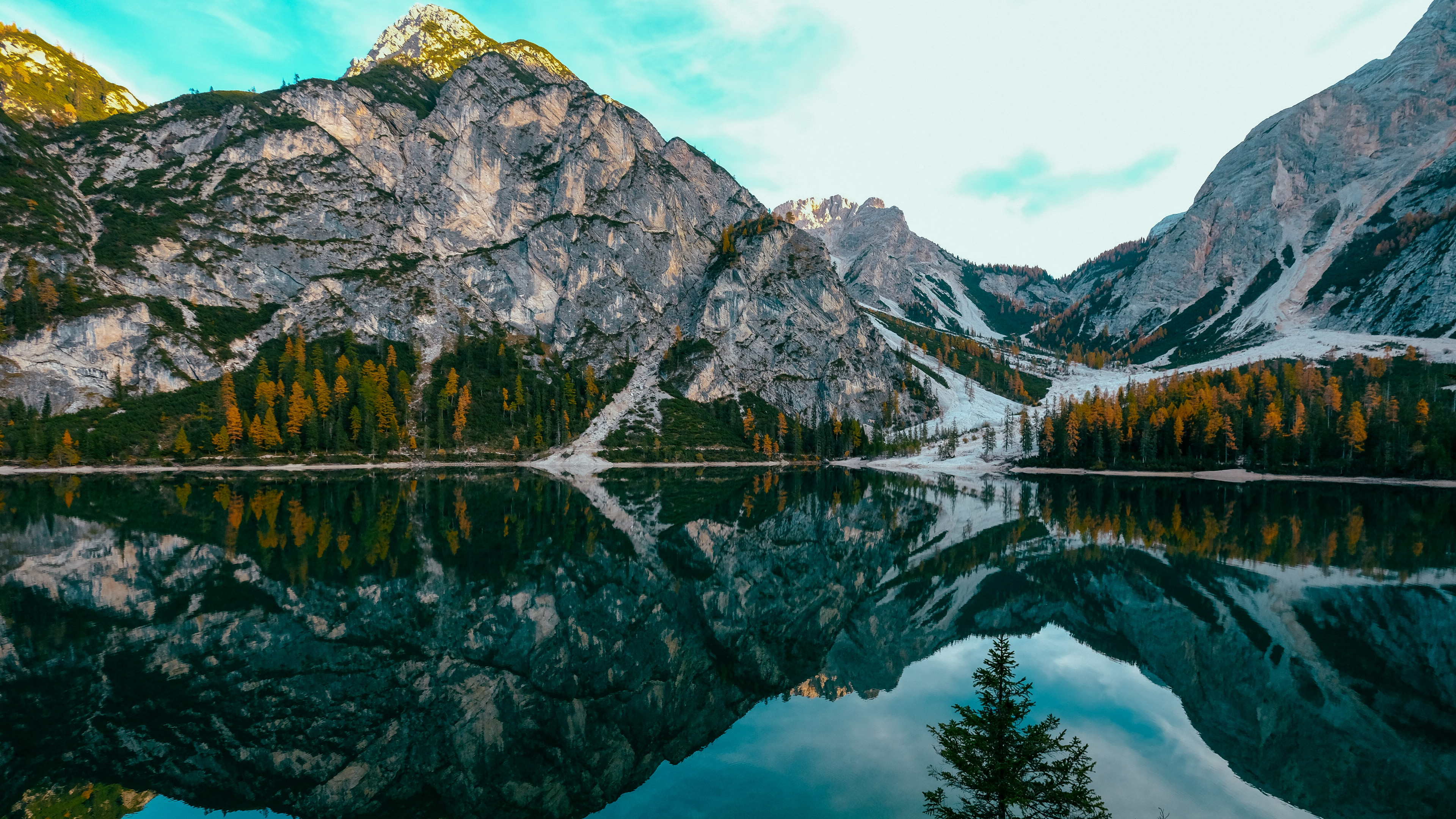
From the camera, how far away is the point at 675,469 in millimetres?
151000

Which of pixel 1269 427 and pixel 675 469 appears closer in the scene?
pixel 1269 427

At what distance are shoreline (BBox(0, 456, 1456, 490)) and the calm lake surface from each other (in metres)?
68.8

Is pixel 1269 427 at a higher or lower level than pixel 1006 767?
higher

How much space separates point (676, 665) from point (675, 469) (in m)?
126

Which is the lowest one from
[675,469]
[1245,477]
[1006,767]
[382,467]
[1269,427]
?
[1245,477]

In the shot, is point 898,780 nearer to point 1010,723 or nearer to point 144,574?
point 1010,723

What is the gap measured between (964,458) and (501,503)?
142273 millimetres

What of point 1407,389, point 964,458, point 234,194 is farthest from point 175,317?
point 1407,389

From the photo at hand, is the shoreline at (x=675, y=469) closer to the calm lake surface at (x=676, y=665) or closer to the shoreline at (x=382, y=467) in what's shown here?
the shoreline at (x=382, y=467)

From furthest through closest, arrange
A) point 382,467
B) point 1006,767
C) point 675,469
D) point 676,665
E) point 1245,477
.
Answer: point 675,469 → point 382,467 → point 1245,477 → point 676,665 → point 1006,767

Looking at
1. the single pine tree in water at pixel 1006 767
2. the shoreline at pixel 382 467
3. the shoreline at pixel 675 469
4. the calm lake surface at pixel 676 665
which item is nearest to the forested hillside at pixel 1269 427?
the shoreline at pixel 675 469

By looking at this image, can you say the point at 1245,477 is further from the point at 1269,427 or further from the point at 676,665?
the point at 676,665

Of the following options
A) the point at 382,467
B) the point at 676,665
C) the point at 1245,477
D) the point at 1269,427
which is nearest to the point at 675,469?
the point at 382,467

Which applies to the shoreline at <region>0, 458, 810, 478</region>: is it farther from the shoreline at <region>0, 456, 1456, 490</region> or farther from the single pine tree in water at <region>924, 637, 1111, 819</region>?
the single pine tree in water at <region>924, 637, 1111, 819</region>
